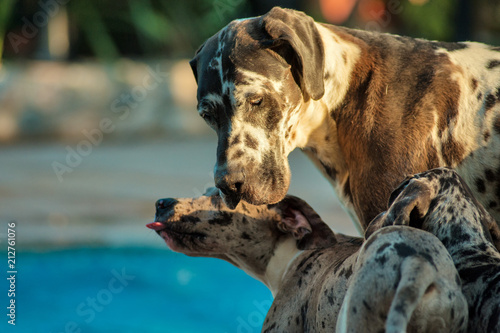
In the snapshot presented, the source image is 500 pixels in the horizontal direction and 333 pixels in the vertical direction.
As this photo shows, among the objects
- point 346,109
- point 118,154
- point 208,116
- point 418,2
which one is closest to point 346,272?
point 346,109

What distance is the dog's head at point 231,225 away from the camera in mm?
4191

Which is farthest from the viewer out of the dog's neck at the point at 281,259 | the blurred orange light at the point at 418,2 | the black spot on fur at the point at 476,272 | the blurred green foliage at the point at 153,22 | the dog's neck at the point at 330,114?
the blurred orange light at the point at 418,2

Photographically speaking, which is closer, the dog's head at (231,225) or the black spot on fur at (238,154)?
the black spot on fur at (238,154)

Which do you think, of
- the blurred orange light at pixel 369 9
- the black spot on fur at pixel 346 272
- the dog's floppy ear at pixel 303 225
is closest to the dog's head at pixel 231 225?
the dog's floppy ear at pixel 303 225

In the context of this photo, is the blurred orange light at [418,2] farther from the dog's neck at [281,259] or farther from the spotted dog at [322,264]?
the dog's neck at [281,259]

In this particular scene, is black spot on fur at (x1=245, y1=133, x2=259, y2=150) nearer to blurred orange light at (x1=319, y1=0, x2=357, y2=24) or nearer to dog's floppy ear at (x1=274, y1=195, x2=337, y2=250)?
dog's floppy ear at (x1=274, y1=195, x2=337, y2=250)

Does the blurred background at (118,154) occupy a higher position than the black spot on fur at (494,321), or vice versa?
the black spot on fur at (494,321)

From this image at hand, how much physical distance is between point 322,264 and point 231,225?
1.93ft

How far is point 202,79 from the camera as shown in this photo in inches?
152

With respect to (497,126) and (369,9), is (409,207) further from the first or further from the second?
(369,9)

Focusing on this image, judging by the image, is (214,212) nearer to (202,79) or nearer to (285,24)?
(202,79)

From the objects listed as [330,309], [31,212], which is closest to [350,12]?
[31,212]

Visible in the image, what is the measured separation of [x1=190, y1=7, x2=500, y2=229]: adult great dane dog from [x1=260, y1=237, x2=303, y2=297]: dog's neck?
1.62 feet

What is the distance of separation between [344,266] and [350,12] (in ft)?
35.8
